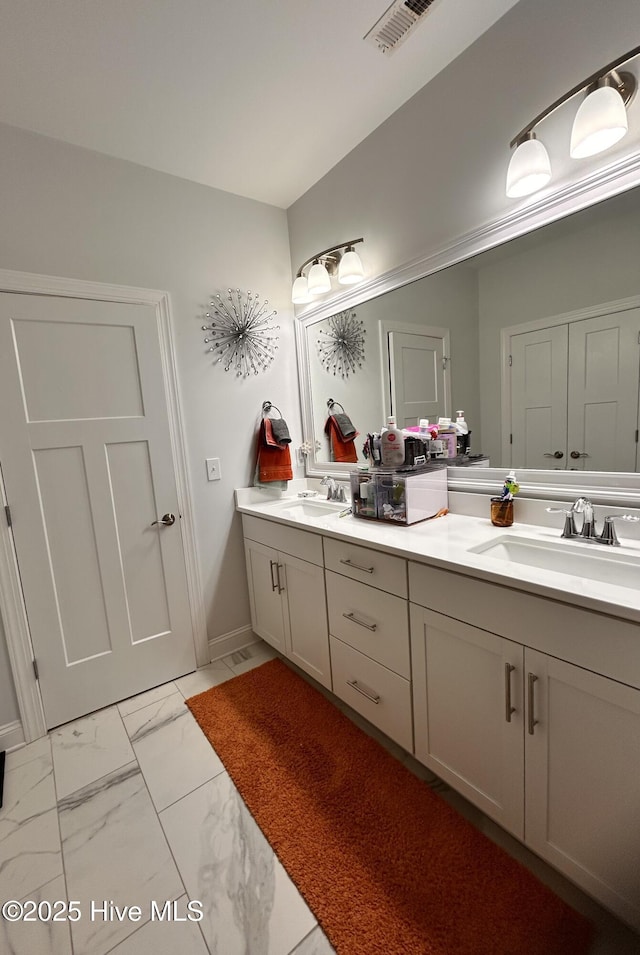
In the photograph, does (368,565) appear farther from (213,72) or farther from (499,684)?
(213,72)

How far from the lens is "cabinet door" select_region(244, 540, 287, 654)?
80.4 inches

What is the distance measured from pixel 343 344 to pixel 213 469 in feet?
3.28

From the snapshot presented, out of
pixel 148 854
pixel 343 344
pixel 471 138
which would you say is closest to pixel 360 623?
pixel 148 854

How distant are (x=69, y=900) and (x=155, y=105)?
2.72m

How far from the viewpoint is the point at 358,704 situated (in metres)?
1.60

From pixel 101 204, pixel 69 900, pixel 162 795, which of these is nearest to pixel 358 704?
pixel 162 795

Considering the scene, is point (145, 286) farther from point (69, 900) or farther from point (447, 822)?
point (447, 822)

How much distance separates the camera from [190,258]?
205 cm

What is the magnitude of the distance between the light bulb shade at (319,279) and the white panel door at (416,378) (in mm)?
478

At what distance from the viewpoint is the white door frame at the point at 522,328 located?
48.2 inches

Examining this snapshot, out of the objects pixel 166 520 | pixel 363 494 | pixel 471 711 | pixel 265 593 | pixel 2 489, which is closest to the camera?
pixel 471 711

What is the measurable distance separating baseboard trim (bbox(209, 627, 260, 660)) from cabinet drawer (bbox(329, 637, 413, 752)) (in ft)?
2.77

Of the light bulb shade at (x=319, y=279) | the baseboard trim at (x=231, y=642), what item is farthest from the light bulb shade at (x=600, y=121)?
the baseboard trim at (x=231, y=642)

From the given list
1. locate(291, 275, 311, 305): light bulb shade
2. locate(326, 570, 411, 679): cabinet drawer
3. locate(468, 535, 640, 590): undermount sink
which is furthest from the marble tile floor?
locate(291, 275, 311, 305): light bulb shade
